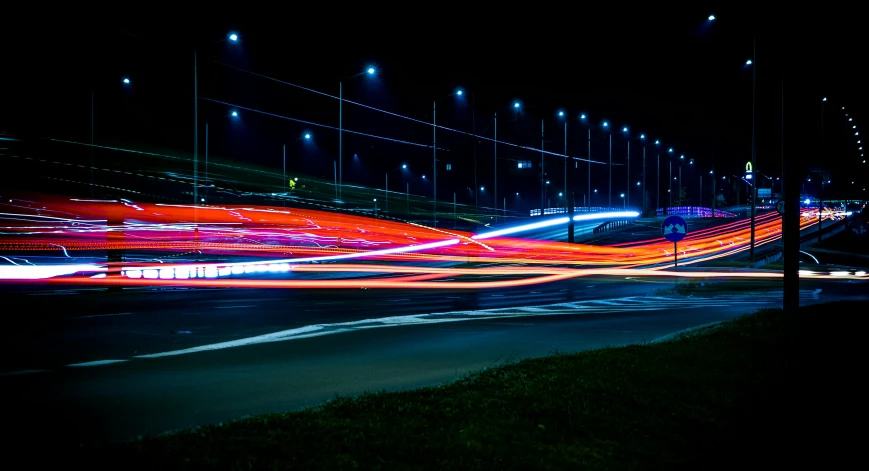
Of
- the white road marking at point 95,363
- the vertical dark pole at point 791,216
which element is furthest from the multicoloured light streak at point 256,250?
the white road marking at point 95,363

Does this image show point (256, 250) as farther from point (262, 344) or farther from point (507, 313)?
point (262, 344)

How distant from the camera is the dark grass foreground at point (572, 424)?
5336 mm

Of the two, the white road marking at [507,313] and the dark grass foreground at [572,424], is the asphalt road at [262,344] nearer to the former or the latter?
the white road marking at [507,313]

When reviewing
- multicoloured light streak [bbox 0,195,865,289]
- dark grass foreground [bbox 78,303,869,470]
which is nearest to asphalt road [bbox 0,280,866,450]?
dark grass foreground [bbox 78,303,869,470]

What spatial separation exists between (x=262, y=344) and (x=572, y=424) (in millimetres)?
7210

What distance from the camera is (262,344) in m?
12.5

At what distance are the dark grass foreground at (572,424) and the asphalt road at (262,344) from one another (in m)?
1.57

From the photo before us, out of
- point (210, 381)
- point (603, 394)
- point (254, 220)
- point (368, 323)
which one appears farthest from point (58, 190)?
point (603, 394)

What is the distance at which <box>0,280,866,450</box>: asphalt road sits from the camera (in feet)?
26.3

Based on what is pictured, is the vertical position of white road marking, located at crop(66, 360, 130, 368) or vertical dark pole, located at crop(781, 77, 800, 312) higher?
vertical dark pole, located at crop(781, 77, 800, 312)

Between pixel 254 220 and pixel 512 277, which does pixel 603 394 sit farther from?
pixel 254 220

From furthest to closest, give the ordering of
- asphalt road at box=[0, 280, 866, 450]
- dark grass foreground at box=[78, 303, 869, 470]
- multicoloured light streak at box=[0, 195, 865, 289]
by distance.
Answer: multicoloured light streak at box=[0, 195, 865, 289], asphalt road at box=[0, 280, 866, 450], dark grass foreground at box=[78, 303, 869, 470]

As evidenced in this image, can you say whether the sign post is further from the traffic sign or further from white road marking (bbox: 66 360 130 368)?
white road marking (bbox: 66 360 130 368)

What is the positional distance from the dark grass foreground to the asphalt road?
1573 mm
